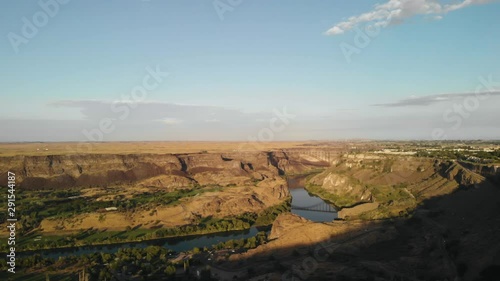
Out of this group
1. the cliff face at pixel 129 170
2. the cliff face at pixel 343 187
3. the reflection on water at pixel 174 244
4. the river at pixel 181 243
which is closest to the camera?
the reflection on water at pixel 174 244

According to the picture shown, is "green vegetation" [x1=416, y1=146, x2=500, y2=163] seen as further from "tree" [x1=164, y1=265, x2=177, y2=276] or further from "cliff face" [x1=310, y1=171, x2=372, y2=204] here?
"tree" [x1=164, y1=265, x2=177, y2=276]

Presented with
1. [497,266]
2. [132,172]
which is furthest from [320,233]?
[132,172]

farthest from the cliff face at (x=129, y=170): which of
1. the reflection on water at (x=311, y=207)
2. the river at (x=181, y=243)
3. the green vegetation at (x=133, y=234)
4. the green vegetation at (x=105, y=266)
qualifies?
the green vegetation at (x=105, y=266)

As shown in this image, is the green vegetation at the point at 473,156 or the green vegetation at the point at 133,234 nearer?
the green vegetation at the point at 133,234

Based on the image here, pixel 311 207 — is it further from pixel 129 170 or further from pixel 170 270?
pixel 129 170

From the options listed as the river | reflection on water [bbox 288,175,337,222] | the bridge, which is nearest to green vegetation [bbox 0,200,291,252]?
the river

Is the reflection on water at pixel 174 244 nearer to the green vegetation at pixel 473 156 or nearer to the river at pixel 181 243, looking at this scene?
the river at pixel 181 243
